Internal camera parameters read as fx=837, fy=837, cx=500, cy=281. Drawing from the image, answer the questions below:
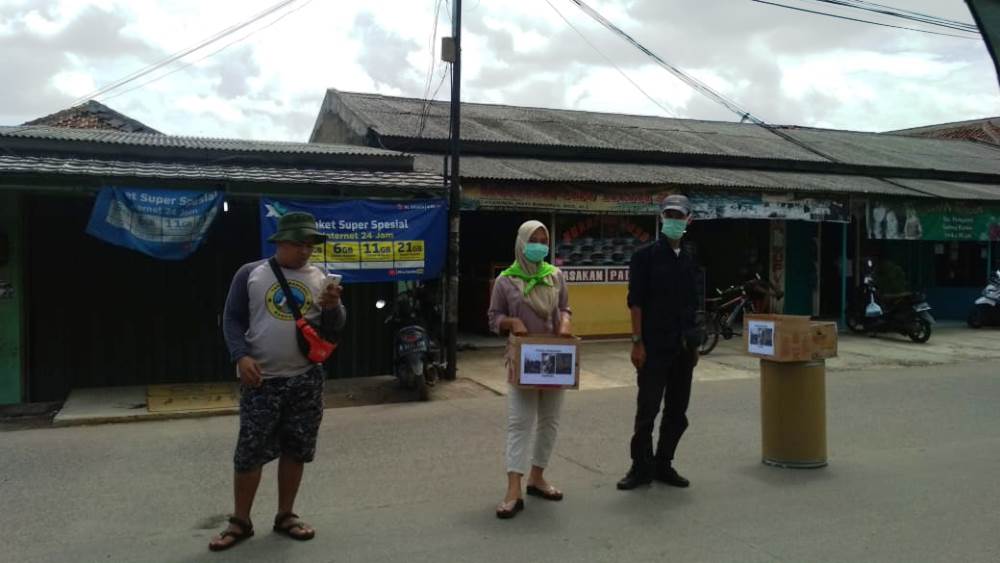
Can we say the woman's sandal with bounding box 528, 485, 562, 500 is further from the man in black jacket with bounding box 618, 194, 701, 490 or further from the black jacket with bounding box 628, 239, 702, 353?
the black jacket with bounding box 628, 239, 702, 353

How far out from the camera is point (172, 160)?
9.86 m

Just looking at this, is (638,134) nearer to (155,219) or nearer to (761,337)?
(155,219)

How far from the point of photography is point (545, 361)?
4980mm

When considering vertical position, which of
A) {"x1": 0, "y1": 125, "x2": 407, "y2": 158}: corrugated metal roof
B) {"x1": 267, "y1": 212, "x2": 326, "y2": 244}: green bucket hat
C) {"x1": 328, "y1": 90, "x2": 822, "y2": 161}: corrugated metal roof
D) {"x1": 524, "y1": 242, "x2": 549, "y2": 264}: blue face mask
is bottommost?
{"x1": 524, "y1": 242, "x2": 549, "y2": 264}: blue face mask

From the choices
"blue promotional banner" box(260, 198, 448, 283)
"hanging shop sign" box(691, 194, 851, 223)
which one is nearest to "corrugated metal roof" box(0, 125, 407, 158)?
"blue promotional banner" box(260, 198, 448, 283)

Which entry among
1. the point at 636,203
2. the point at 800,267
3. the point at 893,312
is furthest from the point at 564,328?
the point at 800,267

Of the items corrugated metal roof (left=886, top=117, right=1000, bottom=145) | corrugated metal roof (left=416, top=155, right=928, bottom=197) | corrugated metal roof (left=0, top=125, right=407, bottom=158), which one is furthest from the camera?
corrugated metal roof (left=886, top=117, right=1000, bottom=145)

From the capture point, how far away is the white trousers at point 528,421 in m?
5.00

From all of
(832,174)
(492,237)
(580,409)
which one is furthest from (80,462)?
(832,174)

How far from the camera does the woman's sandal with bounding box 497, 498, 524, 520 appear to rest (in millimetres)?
4934

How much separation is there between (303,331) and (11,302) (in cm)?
585

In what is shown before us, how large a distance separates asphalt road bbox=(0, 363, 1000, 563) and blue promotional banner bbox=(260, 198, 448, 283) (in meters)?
1.81

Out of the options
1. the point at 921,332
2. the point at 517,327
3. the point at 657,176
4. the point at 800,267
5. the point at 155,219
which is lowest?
the point at 921,332

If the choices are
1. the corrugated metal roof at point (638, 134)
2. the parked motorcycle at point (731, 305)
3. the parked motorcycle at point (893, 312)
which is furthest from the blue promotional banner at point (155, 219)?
the parked motorcycle at point (893, 312)
